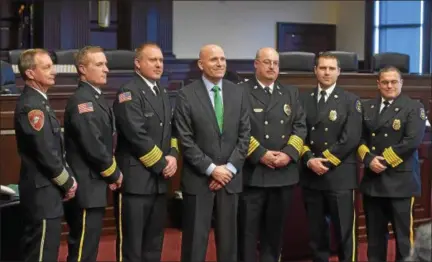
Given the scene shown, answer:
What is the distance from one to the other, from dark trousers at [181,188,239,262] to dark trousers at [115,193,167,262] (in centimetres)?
14

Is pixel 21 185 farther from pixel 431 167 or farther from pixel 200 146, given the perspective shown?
pixel 431 167

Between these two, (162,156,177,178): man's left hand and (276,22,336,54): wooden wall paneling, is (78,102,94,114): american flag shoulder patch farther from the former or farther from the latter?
(276,22,336,54): wooden wall paneling

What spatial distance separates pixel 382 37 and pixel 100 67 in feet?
26.4

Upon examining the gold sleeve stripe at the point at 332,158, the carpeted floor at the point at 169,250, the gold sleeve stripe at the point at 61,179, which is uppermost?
the gold sleeve stripe at the point at 332,158

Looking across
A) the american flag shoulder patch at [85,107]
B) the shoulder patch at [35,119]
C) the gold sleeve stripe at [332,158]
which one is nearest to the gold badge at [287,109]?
the gold sleeve stripe at [332,158]

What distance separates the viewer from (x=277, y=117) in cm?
450

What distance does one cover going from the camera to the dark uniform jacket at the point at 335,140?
4.59m

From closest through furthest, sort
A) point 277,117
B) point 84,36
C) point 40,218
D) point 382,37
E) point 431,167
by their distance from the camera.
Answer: point 40,218, point 277,117, point 431,167, point 84,36, point 382,37

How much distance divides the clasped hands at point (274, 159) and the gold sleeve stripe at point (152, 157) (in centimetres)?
64

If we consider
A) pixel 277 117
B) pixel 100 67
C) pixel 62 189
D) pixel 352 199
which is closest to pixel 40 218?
pixel 62 189

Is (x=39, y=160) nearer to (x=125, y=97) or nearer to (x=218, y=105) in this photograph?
(x=125, y=97)

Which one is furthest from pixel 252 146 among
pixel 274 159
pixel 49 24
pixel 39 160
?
pixel 49 24

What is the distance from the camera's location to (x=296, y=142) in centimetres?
448

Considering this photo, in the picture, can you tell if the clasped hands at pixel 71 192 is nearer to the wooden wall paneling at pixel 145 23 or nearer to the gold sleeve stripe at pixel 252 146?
the gold sleeve stripe at pixel 252 146
